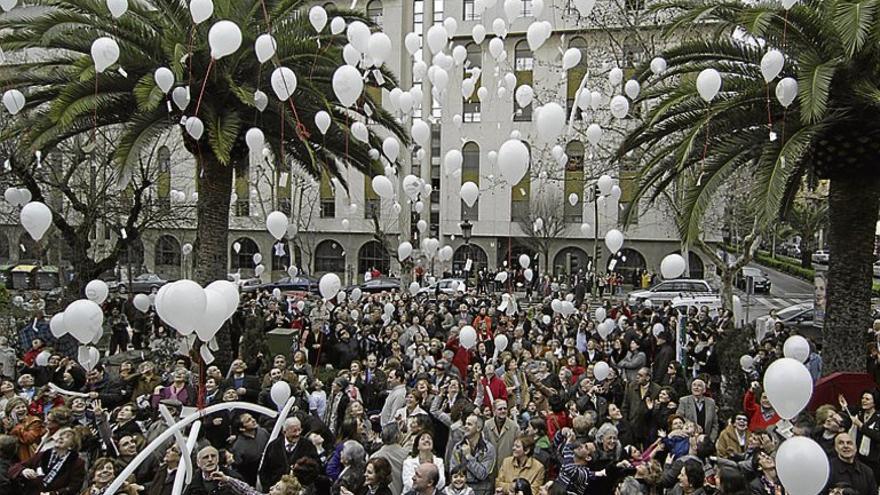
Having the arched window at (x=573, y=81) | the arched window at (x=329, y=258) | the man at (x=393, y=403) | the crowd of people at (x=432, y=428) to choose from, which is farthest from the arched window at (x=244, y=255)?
the man at (x=393, y=403)

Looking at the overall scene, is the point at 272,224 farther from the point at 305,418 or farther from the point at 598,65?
the point at 598,65

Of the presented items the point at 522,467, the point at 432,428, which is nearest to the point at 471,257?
the point at 432,428

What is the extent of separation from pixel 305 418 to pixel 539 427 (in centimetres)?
230

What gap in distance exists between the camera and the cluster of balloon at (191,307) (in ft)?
19.0

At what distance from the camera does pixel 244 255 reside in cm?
4591

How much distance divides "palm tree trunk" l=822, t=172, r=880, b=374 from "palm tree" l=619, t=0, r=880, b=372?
14 mm

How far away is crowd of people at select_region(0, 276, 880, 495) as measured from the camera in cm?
587

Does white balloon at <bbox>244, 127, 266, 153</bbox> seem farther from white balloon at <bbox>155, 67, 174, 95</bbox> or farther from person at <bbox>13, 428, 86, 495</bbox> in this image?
person at <bbox>13, 428, 86, 495</bbox>

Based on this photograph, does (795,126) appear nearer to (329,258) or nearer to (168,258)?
(329,258)

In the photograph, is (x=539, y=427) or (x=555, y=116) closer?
(x=539, y=427)

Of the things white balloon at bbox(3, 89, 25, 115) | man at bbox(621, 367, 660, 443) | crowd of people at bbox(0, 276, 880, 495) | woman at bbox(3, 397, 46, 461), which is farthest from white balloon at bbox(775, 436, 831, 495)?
white balloon at bbox(3, 89, 25, 115)

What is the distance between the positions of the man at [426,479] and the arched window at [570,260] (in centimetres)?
3555

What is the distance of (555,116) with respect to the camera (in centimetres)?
962

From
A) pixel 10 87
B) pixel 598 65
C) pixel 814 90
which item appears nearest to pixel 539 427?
pixel 814 90
